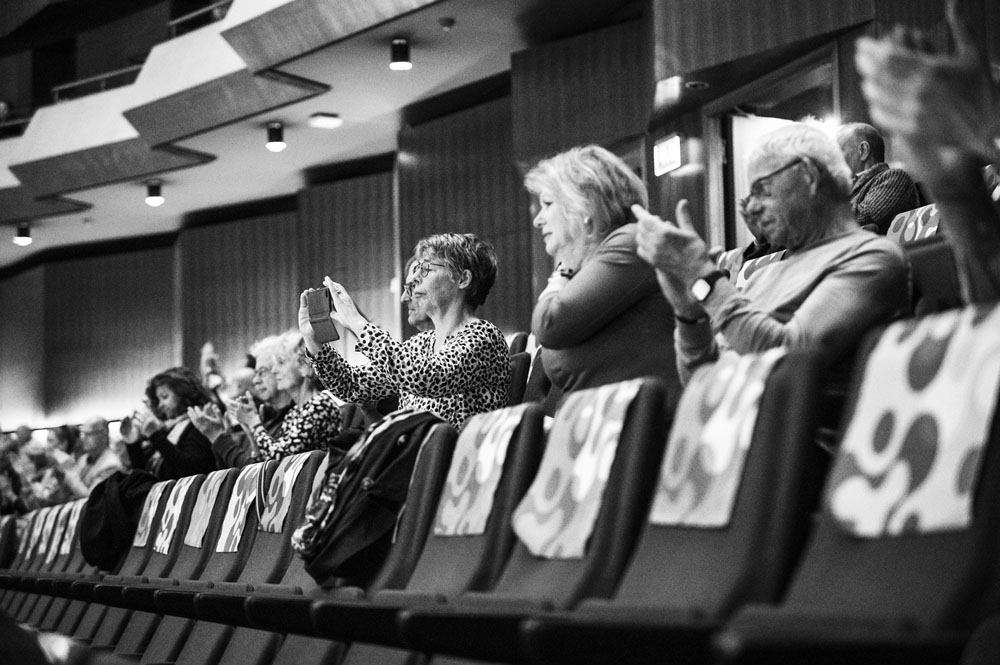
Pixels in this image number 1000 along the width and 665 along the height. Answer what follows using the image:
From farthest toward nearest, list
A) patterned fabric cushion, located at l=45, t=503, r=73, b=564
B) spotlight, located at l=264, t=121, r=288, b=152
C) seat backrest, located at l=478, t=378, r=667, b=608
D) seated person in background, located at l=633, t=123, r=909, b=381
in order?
spotlight, located at l=264, t=121, r=288, b=152 → patterned fabric cushion, located at l=45, t=503, r=73, b=564 → seated person in background, located at l=633, t=123, r=909, b=381 → seat backrest, located at l=478, t=378, r=667, b=608

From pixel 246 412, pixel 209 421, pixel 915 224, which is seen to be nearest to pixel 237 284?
pixel 209 421

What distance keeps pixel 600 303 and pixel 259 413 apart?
72.9 inches

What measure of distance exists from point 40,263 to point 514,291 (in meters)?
5.12

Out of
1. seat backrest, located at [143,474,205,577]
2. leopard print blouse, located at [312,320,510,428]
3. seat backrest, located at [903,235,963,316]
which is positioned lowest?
seat backrest, located at [143,474,205,577]

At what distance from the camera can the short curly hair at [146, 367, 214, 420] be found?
398 centimetres

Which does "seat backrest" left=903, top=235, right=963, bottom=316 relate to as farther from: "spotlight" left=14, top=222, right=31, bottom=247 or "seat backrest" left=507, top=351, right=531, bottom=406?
"spotlight" left=14, top=222, right=31, bottom=247

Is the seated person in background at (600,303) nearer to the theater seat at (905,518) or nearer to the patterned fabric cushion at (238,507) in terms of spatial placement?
the theater seat at (905,518)

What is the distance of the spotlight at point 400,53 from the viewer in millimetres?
5641

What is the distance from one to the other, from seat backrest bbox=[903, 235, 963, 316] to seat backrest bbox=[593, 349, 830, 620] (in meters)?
0.36

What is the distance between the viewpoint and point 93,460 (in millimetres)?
5617

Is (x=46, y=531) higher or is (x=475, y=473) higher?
(x=475, y=473)

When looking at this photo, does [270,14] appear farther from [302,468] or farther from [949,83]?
[949,83]

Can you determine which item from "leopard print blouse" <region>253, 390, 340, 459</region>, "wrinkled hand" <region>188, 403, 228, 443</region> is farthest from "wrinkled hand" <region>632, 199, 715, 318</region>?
"wrinkled hand" <region>188, 403, 228, 443</region>

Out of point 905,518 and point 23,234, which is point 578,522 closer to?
point 905,518
